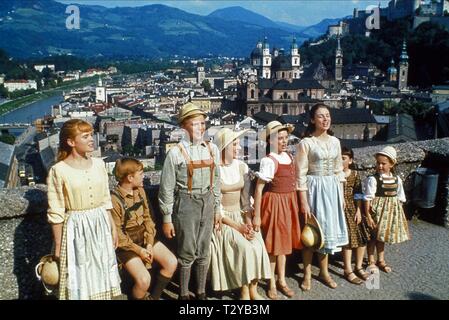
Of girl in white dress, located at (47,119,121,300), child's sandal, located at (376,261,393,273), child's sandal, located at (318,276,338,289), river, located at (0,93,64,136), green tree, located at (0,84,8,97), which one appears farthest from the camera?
green tree, located at (0,84,8,97)

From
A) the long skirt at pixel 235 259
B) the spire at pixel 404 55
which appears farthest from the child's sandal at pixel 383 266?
the spire at pixel 404 55

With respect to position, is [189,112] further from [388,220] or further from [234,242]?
[388,220]

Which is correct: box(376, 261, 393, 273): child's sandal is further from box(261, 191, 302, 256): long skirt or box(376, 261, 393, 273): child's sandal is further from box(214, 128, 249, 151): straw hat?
box(214, 128, 249, 151): straw hat

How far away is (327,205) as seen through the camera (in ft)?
12.1

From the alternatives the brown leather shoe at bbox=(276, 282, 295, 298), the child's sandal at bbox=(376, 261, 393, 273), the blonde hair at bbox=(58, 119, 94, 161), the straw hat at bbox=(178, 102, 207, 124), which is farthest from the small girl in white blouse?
the blonde hair at bbox=(58, 119, 94, 161)

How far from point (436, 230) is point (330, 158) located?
1762 millimetres

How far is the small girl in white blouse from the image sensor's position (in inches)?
155

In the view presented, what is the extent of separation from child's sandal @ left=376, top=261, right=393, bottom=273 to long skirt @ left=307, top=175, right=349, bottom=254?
1.70ft

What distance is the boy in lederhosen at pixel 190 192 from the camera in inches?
125

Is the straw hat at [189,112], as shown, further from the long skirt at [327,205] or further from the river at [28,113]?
the river at [28,113]

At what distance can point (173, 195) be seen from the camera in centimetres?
322

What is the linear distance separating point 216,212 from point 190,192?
0.25 metres

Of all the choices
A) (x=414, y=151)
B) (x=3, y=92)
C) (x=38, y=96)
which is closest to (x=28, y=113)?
(x=3, y=92)

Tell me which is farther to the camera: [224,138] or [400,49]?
[400,49]
